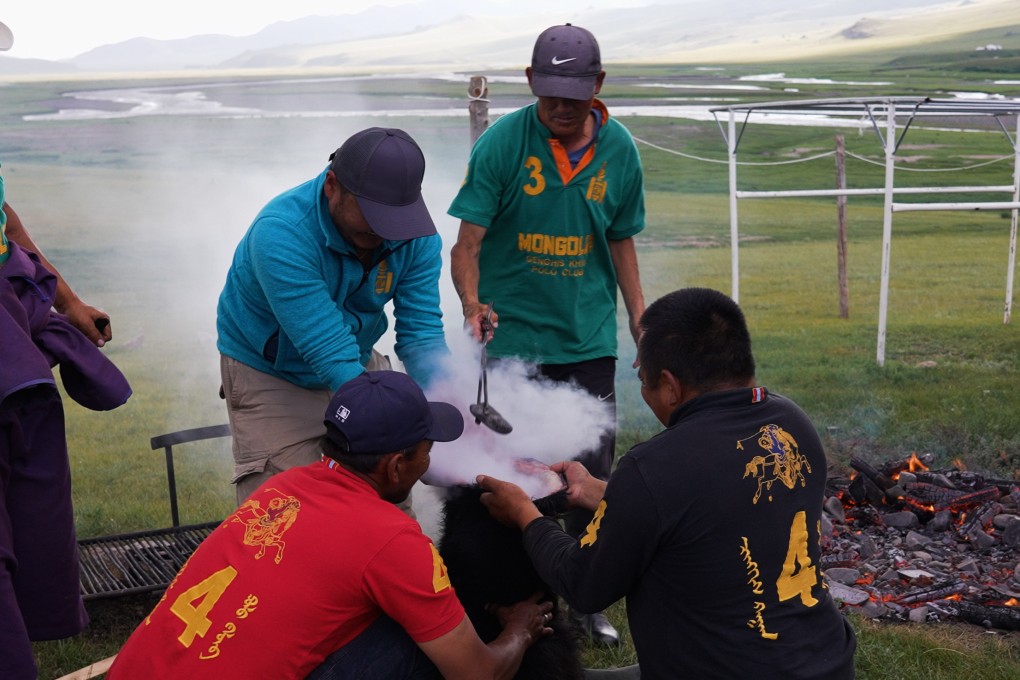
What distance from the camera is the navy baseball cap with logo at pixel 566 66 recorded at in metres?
3.53

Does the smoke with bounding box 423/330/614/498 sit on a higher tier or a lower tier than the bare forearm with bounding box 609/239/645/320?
lower

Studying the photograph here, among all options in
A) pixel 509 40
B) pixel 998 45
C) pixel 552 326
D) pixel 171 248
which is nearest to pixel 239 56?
pixel 509 40

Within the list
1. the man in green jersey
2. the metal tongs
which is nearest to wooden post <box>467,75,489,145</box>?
the man in green jersey

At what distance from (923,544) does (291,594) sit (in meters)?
3.92

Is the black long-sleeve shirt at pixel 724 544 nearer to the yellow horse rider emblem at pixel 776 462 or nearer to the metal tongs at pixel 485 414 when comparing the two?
the yellow horse rider emblem at pixel 776 462

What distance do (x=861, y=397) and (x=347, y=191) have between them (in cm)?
579

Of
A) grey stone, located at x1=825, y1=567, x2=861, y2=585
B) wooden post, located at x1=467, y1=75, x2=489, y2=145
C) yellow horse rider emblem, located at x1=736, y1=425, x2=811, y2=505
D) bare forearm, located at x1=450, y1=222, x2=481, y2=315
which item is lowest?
grey stone, located at x1=825, y1=567, x2=861, y2=585

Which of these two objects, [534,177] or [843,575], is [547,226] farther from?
[843,575]

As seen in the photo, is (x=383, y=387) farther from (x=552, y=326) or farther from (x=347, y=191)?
(x=552, y=326)

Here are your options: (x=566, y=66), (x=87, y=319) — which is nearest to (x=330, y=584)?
(x=87, y=319)

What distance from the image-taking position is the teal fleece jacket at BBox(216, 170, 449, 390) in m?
3.02

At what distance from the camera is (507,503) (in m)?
2.79

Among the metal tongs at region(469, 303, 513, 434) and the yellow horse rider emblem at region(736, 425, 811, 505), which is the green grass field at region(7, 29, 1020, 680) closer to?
the metal tongs at region(469, 303, 513, 434)

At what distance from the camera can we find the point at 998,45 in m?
19.3
